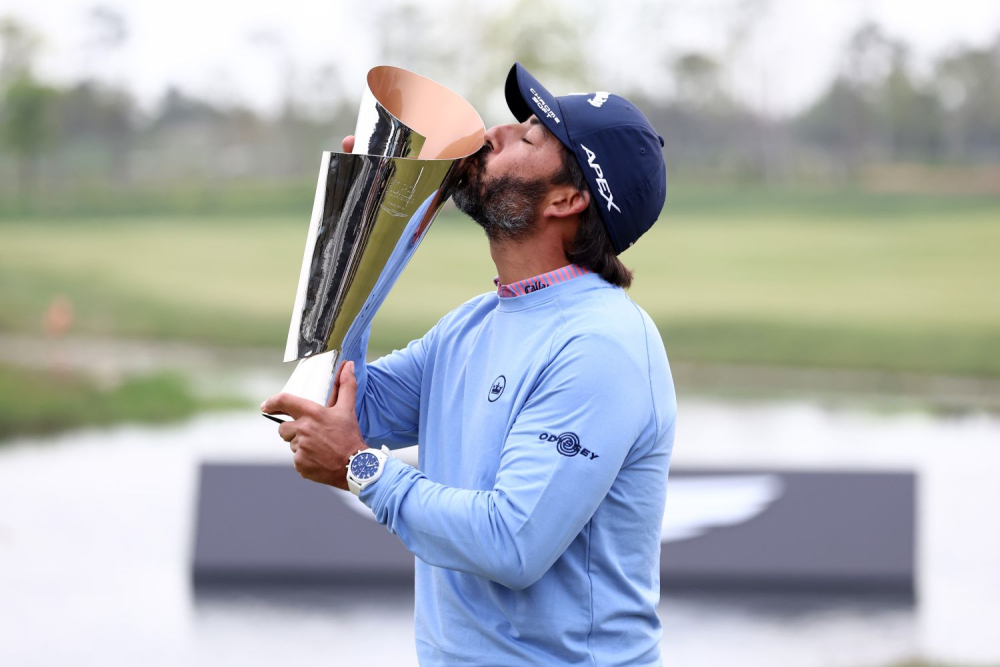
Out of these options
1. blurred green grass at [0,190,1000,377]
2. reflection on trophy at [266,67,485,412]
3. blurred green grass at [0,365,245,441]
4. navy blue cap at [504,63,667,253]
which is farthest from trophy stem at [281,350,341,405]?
blurred green grass at [0,190,1000,377]

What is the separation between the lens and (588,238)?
223 cm

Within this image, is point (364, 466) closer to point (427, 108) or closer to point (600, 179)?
point (600, 179)

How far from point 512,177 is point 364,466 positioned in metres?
0.64

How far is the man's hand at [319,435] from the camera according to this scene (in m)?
1.99

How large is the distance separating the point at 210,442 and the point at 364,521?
22.8 feet

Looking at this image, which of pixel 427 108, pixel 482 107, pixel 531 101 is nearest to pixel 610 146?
pixel 531 101

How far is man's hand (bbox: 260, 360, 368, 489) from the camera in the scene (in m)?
1.99

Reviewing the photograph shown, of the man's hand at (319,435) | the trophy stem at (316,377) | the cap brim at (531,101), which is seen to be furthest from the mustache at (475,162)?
the man's hand at (319,435)

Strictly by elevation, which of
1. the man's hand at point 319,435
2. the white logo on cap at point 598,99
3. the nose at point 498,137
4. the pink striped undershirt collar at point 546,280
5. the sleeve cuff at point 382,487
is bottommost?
the sleeve cuff at point 382,487

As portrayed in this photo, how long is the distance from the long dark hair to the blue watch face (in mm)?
570

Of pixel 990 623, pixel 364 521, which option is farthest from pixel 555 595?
pixel 990 623

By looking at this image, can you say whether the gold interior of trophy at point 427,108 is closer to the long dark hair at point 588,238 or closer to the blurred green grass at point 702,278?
the long dark hair at point 588,238

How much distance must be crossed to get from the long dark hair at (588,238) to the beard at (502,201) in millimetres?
56

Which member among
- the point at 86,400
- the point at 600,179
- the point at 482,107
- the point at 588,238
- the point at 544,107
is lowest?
the point at 86,400
